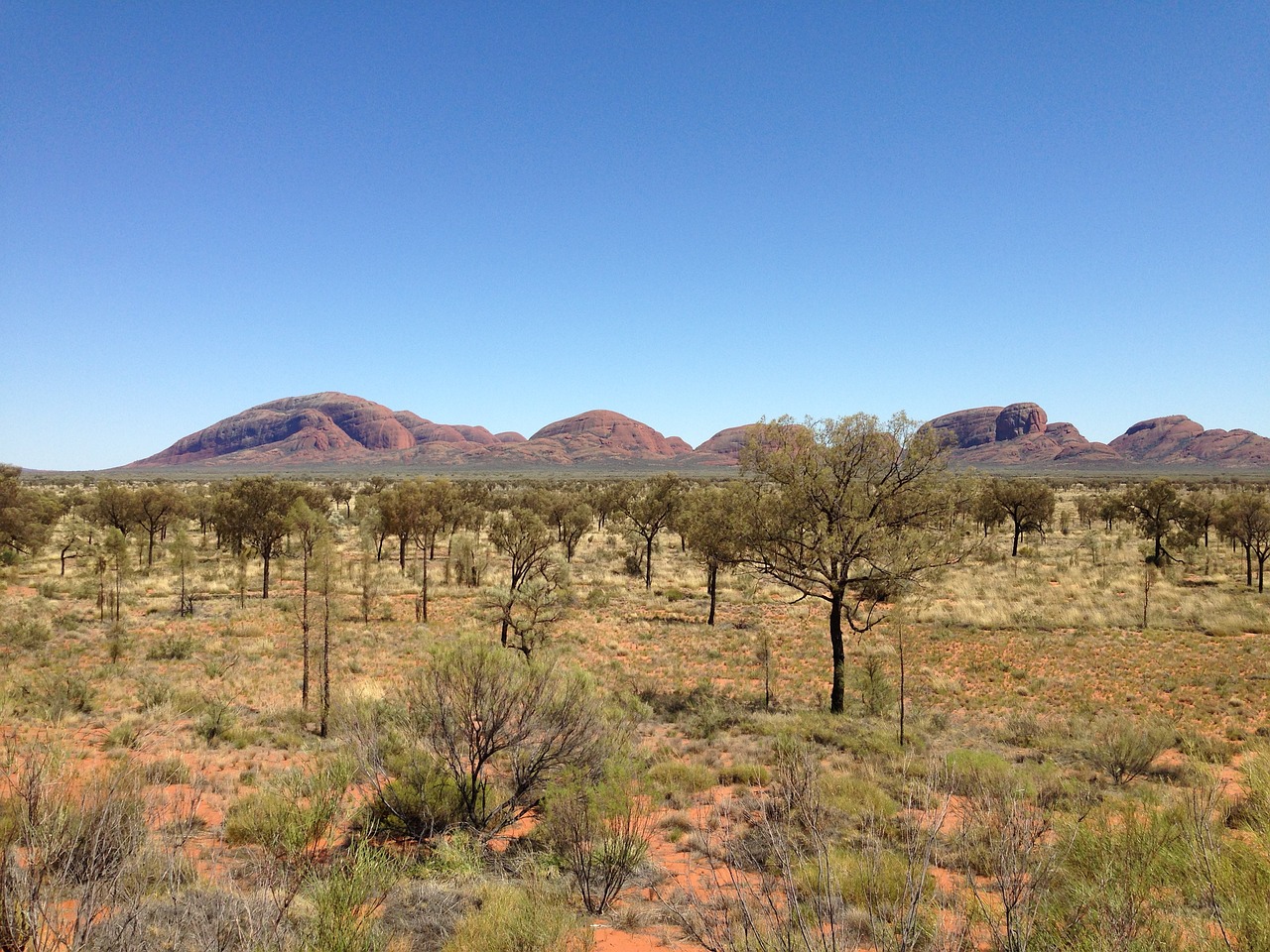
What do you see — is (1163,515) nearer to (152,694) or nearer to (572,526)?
(572,526)

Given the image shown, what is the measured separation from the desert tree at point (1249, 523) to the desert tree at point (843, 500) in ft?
87.5

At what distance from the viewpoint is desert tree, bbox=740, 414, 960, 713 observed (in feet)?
49.6

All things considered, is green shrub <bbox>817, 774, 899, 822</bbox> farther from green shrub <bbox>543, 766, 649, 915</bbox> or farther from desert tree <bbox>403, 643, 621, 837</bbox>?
desert tree <bbox>403, 643, 621, 837</bbox>

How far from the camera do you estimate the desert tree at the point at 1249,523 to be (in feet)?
101

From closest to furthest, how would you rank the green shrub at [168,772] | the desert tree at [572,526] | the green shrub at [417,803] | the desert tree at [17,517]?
the green shrub at [417,803]
the green shrub at [168,772]
the desert tree at [17,517]
the desert tree at [572,526]

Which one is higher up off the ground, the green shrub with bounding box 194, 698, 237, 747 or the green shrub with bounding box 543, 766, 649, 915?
the green shrub with bounding box 543, 766, 649, 915

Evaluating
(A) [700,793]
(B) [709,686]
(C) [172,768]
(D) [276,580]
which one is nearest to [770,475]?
(B) [709,686]

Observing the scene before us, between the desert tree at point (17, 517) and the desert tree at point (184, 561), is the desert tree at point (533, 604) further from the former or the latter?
the desert tree at point (17, 517)

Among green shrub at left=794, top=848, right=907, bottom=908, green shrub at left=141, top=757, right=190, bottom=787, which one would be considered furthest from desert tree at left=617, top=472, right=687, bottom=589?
green shrub at left=794, top=848, right=907, bottom=908

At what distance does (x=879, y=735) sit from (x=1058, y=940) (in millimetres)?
8465

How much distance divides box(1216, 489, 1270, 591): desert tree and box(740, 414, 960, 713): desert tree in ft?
87.5

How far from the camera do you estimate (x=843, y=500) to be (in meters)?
15.5

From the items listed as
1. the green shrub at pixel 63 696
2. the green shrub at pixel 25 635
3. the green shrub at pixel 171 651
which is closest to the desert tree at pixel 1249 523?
the green shrub at pixel 63 696

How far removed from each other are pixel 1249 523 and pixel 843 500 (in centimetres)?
2998
